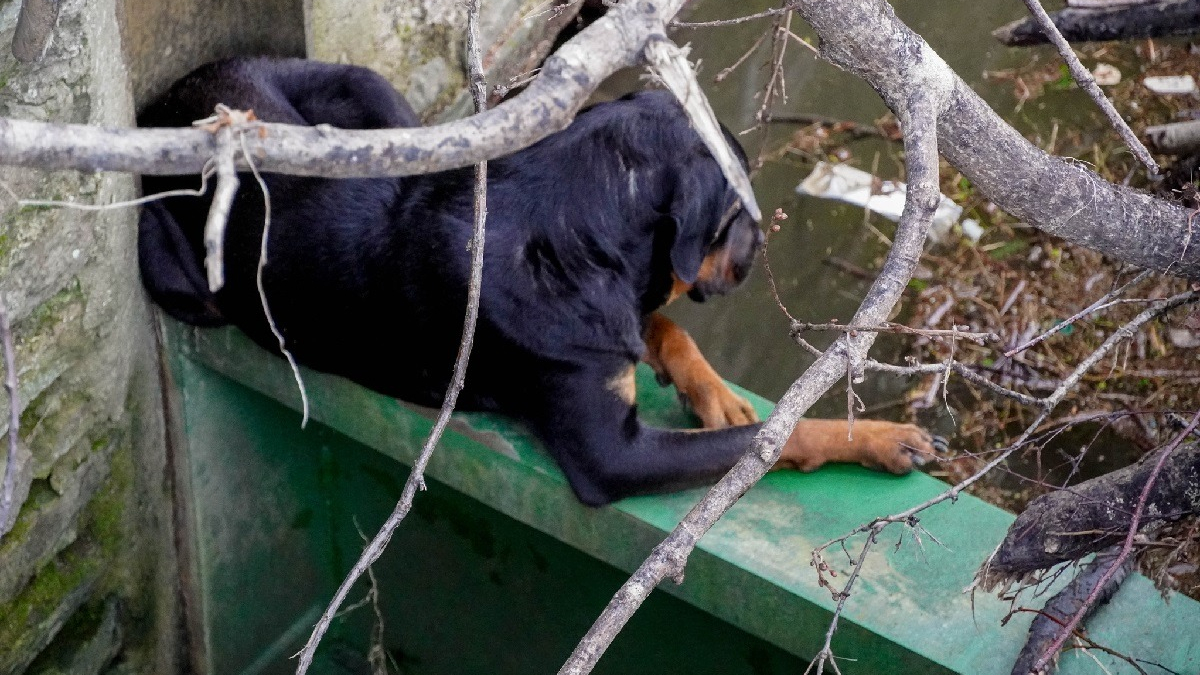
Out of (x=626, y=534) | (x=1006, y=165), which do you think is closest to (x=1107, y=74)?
(x=626, y=534)

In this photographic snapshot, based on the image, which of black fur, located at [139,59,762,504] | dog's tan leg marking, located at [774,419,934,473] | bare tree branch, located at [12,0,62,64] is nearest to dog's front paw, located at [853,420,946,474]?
dog's tan leg marking, located at [774,419,934,473]

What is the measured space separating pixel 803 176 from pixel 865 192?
0.29 m

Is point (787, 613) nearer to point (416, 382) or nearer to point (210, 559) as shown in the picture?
point (416, 382)

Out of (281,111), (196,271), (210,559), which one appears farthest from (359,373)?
(210,559)

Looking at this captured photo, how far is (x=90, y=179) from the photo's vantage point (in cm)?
259

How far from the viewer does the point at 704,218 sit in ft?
9.18

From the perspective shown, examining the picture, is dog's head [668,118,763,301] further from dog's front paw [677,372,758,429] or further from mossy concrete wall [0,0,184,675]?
mossy concrete wall [0,0,184,675]

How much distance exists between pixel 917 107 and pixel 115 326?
80.8 inches

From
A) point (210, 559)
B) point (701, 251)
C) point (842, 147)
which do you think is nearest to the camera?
point (701, 251)

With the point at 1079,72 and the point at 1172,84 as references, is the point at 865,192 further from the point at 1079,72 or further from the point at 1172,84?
the point at 1079,72

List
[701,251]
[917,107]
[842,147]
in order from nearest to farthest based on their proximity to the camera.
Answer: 1. [917,107]
2. [701,251]
3. [842,147]

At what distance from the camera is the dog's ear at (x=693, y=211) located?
2.77 metres

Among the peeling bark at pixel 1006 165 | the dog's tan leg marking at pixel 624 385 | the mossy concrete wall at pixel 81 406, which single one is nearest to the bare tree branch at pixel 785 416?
the peeling bark at pixel 1006 165

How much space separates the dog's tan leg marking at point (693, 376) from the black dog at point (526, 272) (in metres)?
0.05
